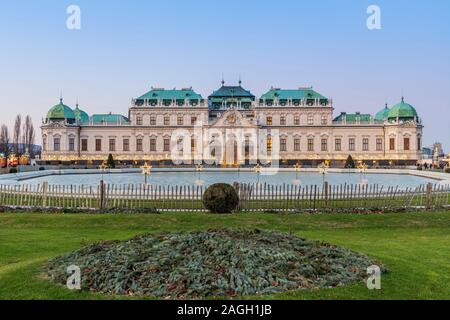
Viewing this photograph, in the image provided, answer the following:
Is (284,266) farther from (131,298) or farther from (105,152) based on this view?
(105,152)

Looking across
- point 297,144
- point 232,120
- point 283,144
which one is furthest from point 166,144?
point 297,144

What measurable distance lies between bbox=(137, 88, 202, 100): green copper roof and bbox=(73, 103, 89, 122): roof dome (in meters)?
11.4

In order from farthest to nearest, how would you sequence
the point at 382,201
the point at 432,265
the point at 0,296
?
1. the point at 382,201
2. the point at 432,265
3. the point at 0,296

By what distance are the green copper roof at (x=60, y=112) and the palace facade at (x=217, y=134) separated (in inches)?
6.8

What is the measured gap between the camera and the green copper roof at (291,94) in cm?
8550

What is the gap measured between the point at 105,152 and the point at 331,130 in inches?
1571

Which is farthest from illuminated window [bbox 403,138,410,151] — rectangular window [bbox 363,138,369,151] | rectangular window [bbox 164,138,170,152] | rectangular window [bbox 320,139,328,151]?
rectangular window [bbox 164,138,170,152]

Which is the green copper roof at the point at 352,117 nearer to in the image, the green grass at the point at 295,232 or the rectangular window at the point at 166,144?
the rectangular window at the point at 166,144

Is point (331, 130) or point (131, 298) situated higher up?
point (331, 130)

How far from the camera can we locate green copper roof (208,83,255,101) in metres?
88.1

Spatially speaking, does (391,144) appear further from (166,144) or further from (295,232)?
(295,232)

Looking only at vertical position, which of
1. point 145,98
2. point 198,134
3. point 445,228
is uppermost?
point 145,98

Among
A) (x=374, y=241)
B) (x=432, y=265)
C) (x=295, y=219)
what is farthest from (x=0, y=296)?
(x=295, y=219)

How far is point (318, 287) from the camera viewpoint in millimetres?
7609
